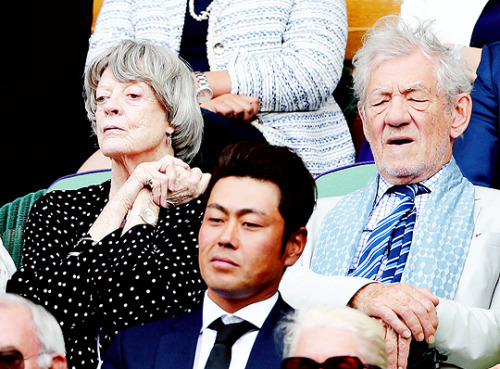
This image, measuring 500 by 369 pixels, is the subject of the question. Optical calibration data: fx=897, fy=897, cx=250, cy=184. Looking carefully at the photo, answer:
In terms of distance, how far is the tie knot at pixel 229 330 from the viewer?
6.55 feet

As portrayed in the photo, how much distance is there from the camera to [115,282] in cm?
242

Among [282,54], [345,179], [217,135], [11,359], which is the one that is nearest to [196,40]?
[282,54]

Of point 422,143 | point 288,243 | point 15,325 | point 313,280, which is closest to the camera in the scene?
point 15,325

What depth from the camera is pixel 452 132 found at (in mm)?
2754

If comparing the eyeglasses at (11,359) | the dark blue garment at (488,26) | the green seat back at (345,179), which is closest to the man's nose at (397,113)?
the green seat back at (345,179)

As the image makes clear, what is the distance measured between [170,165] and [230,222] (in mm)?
748

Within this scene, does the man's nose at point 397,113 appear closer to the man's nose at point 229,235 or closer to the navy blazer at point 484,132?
the navy blazer at point 484,132

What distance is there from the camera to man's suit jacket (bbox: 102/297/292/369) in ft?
6.47

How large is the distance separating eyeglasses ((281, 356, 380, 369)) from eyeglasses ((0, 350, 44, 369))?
1.92 feet

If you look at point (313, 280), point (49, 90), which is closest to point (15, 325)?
point (313, 280)

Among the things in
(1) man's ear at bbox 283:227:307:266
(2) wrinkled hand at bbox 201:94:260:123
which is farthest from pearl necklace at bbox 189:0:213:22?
(1) man's ear at bbox 283:227:307:266

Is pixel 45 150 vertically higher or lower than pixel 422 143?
lower

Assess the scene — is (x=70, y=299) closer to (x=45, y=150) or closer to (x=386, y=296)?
(x=386, y=296)

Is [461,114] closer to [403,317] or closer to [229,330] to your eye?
[403,317]
